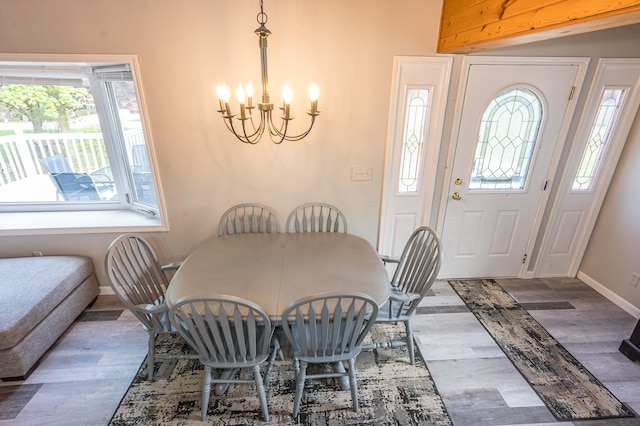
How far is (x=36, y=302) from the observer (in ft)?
6.16

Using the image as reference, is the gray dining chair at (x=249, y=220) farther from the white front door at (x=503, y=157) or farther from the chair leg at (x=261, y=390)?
the white front door at (x=503, y=157)

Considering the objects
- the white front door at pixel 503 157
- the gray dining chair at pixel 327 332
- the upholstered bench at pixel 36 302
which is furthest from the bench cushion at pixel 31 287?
the white front door at pixel 503 157

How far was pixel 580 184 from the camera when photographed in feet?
8.79

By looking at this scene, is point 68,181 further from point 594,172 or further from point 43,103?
point 594,172

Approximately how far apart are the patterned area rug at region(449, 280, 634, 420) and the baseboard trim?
2.91 feet

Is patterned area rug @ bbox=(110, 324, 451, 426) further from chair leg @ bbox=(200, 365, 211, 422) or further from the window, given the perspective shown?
the window

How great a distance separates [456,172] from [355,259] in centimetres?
135

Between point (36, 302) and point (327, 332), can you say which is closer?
point (327, 332)

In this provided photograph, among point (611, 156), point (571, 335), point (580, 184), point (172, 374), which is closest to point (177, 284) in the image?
point (172, 374)

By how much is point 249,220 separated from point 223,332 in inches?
48.6

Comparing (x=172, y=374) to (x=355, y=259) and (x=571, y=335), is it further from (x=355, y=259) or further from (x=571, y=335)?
(x=571, y=335)

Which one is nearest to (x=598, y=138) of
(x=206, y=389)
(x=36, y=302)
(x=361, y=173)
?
(x=361, y=173)

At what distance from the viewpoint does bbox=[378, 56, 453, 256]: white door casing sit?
224 cm

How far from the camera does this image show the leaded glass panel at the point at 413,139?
2.34m
